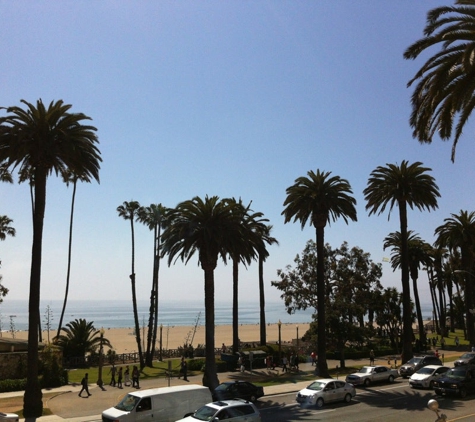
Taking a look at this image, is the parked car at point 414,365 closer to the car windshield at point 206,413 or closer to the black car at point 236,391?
the black car at point 236,391

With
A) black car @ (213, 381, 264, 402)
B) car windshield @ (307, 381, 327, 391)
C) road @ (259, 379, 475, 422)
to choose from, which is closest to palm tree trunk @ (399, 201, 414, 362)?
road @ (259, 379, 475, 422)

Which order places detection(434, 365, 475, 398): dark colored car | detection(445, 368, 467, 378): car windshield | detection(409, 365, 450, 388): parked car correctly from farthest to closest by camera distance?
detection(409, 365, 450, 388): parked car
detection(445, 368, 467, 378): car windshield
detection(434, 365, 475, 398): dark colored car

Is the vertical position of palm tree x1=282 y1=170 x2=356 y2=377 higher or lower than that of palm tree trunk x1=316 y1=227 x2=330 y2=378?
higher

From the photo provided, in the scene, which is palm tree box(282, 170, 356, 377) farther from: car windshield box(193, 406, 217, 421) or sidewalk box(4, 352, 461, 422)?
car windshield box(193, 406, 217, 421)

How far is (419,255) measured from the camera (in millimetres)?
70938

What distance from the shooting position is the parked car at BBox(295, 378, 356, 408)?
2658 centimetres

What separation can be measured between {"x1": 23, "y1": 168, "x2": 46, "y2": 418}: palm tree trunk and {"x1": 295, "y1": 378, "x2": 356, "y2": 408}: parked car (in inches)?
592

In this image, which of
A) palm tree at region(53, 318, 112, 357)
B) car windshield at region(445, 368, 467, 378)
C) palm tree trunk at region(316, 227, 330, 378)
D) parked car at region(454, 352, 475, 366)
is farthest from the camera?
palm tree at region(53, 318, 112, 357)

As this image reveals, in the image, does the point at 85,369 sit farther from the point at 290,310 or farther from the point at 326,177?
the point at 326,177

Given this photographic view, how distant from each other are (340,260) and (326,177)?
23.9m

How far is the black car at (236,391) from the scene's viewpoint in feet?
88.5

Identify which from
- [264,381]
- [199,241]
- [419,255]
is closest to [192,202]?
[199,241]

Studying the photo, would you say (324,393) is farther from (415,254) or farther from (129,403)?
(415,254)

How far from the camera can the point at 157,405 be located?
66.1ft
